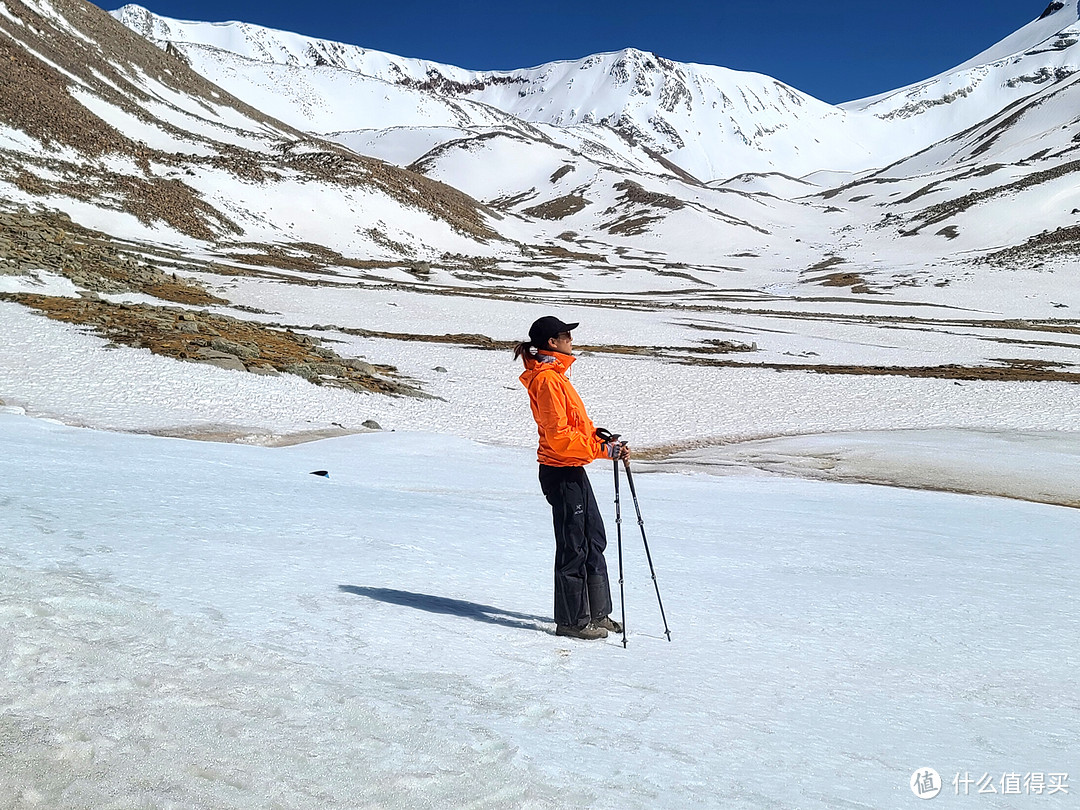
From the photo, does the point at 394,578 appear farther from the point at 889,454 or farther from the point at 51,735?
the point at 889,454

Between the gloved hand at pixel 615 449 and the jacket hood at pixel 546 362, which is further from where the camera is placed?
the gloved hand at pixel 615 449

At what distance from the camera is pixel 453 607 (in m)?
5.18

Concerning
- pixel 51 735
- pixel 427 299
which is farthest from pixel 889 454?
pixel 427 299

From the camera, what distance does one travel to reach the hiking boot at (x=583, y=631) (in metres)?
4.92

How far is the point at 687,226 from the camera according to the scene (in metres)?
129

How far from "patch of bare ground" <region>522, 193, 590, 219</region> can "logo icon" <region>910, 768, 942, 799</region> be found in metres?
144

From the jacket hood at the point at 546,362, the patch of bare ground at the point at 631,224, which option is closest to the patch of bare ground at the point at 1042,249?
the patch of bare ground at the point at 631,224

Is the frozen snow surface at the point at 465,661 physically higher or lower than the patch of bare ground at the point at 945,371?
lower

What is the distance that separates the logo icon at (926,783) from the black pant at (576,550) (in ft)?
6.56

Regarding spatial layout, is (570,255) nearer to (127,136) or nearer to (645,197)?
(127,136)

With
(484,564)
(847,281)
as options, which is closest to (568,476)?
(484,564)

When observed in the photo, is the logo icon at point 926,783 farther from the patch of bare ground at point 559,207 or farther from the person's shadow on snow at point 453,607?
the patch of bare ground at point 559,207

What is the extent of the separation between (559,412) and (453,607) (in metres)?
1.42

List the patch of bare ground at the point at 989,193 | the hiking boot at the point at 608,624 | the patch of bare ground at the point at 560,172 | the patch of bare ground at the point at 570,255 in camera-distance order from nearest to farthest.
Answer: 1. the hiking boot at the point at 608,624
2. the patch of bare ground at the point at 570,255
3. the patch of bare ground at the point at 989,193
4. the patch of bare ground at the point at 560,172
